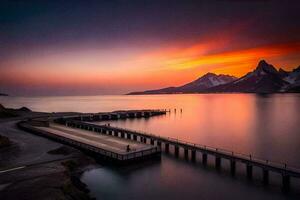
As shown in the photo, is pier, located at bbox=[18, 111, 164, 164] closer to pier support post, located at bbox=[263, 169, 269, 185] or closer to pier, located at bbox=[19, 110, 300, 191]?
pier, located at bbox=[19, 110, 300, 191]

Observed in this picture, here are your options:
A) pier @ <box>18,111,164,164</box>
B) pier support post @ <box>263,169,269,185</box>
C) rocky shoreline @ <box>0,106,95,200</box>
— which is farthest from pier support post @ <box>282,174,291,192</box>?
rocky shoreline @ <box>0,106,95,200</box>

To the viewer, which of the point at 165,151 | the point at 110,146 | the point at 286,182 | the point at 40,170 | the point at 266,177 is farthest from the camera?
the point at 165,151

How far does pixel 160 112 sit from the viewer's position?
354ft

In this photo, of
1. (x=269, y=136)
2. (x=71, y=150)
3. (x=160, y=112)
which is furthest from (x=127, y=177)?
(x=160, y=112)

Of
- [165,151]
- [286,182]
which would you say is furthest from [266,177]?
[165,151]

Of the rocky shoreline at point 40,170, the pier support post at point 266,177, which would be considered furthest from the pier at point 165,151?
the rocky shoreline at point 40,170

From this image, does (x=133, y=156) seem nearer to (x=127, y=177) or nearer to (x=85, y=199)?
(x=127, y=177)

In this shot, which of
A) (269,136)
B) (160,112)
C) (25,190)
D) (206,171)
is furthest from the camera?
(160,112)

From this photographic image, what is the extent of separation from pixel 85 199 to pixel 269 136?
4517 cm

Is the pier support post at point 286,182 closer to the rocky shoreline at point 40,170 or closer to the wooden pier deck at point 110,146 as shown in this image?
the wooden pier deck at point 110,146

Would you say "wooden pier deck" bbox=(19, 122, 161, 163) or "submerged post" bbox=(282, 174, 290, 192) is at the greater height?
"wooden pier deck" bbox=(19, 122, 161, 163)

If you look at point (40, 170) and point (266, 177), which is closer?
point (40, 170)

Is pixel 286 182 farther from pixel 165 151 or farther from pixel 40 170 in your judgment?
pixel 40 170

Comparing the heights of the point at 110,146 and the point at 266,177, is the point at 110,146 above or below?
above
